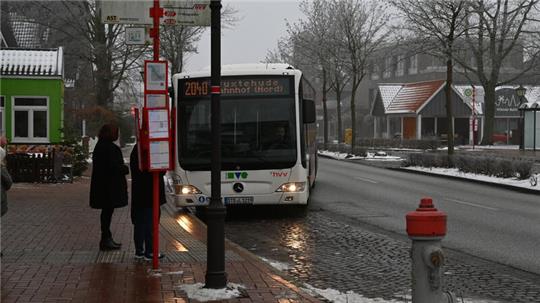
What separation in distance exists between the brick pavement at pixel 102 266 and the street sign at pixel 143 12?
335cm

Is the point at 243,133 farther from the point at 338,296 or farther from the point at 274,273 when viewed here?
the point at 338,296

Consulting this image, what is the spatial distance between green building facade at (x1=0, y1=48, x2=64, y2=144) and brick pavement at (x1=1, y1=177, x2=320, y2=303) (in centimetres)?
1402

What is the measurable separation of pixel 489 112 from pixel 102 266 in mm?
45860

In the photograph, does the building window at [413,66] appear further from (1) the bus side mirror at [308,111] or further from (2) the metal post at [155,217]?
(2) the metal post at [155,217]

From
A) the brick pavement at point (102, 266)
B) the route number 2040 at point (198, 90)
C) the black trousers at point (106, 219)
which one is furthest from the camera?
the route number 2040 at point (198, 90)

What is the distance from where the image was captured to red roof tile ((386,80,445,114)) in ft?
189

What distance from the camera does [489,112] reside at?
50000mm

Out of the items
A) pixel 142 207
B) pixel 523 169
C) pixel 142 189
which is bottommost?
pixel 523 169

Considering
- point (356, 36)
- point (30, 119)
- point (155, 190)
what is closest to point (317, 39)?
point (356, 36)

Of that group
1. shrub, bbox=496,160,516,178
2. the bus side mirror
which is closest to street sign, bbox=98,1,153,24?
the bus side mirror

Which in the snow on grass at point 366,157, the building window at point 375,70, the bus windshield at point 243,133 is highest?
the building window at point 375,70

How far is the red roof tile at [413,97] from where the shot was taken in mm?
57469

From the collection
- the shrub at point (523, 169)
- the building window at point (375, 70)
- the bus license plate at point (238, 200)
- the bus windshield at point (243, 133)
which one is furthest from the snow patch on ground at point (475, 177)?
the building window at point (375, 70)

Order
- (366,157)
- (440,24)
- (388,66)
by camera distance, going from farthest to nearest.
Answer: (388,66)
(366,157)
(440,24)
